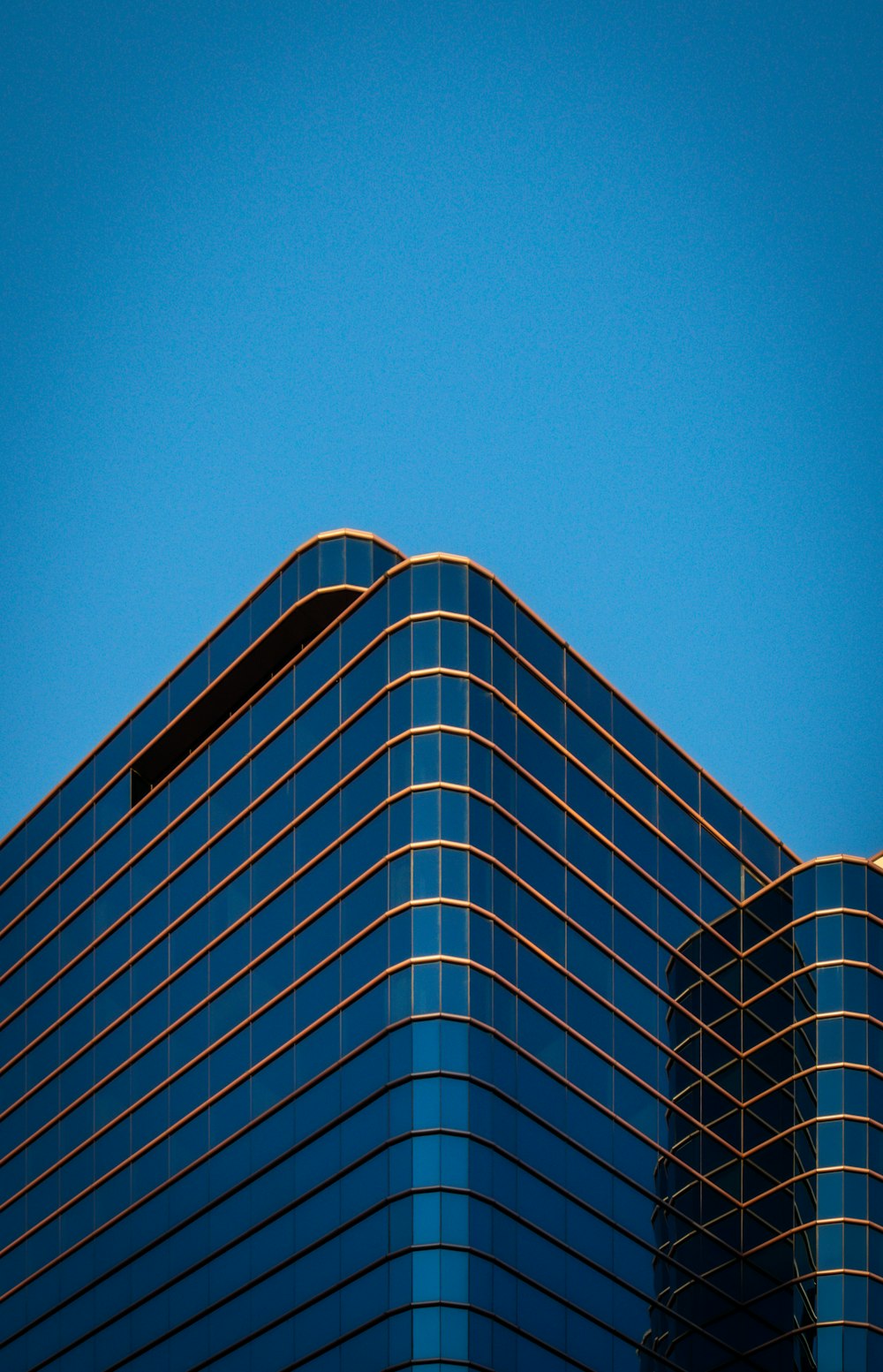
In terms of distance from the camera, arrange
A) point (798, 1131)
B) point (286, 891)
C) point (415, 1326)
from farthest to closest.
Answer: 1. point (798, 1131)
2. point (286, 891)
3. point (415, 1326)

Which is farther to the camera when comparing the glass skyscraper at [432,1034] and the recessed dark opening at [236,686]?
the recessed dark opening at [236,686]

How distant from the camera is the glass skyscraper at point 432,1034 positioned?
176 ft

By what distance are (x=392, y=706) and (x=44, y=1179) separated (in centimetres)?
2210

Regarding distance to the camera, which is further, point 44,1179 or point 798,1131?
point 44,1179

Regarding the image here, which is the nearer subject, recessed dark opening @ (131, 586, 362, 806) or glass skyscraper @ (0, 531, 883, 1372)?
glass skyscraper @ (0, 531, 883, 1372)

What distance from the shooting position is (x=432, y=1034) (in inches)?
2090

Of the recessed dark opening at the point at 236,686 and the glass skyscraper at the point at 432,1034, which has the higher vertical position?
the recessed dark opening at the point at 236,686

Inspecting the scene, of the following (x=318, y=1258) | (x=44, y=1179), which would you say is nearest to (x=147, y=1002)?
(x=44, y=1179)

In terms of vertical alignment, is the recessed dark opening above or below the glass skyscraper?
above

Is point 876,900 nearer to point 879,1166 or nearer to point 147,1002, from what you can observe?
point 879,1166

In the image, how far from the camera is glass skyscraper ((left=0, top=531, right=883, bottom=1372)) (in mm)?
53719

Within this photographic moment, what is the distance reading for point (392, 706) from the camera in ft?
185

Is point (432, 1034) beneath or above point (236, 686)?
beneath

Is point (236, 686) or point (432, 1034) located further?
point (236, 686)
